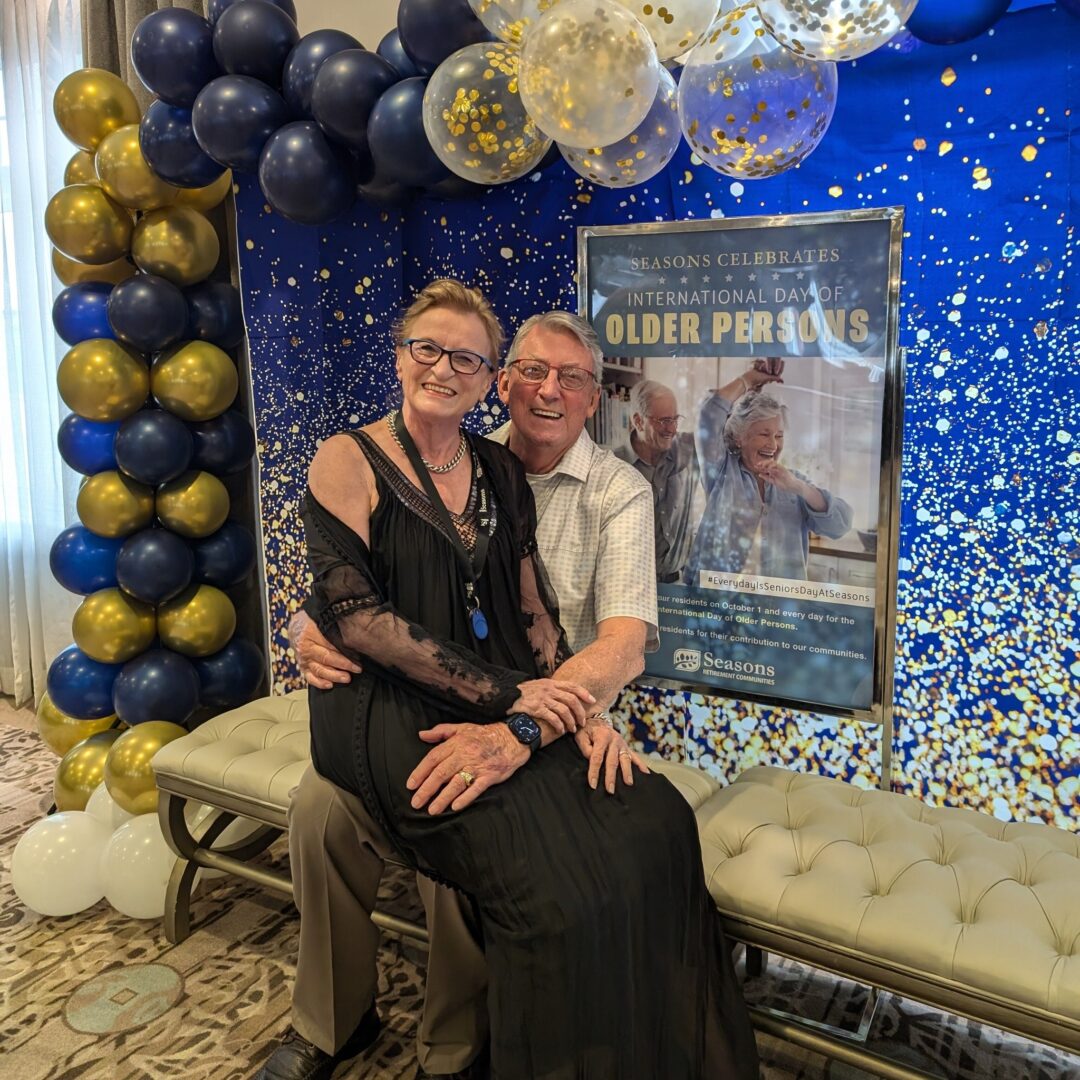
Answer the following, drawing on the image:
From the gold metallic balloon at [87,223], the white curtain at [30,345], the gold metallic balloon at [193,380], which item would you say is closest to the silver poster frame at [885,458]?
the gold metallic balloon at [193,380]

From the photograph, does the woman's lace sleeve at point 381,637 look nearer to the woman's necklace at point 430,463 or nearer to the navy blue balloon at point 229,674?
the woman's necklace at point 430,463

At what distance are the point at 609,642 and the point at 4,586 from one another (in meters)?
3.39

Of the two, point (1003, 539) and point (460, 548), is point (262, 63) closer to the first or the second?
point (460, 548)

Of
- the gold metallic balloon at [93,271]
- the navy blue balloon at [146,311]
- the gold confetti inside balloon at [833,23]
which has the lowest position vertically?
the navy blue balloon at [146,311]

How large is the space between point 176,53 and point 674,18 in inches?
53.2

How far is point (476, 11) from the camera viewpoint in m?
1.98

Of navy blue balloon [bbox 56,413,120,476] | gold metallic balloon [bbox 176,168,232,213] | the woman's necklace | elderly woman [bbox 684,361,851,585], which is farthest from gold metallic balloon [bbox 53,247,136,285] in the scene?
elderly woman [bbox 684,361,851,585]

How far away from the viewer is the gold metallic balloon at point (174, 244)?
2.76m

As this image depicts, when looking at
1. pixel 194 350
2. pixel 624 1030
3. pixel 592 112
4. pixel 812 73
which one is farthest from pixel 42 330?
pixel 624 1030

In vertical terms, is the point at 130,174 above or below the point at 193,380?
above

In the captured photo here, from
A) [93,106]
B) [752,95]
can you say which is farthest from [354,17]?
[752,95]

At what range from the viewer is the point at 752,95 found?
175 centimetres

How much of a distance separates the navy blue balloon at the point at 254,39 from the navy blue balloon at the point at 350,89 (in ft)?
0.77

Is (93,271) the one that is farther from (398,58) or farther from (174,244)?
(398,58)
